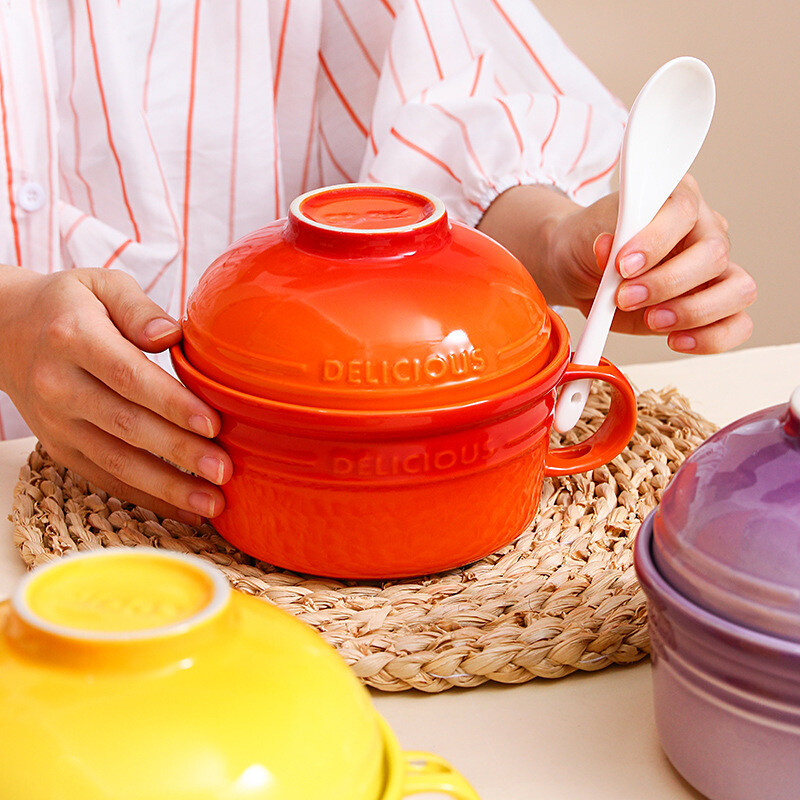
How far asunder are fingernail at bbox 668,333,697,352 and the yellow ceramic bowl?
1.51 feet

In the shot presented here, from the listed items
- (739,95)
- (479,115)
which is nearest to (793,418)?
(479,115)

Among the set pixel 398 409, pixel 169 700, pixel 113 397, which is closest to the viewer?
pixel 169 700

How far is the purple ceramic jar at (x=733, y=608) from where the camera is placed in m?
0.33

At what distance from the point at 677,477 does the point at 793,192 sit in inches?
60.6

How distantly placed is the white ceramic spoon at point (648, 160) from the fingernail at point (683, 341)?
116 millimetres

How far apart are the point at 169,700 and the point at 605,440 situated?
15.0 inches

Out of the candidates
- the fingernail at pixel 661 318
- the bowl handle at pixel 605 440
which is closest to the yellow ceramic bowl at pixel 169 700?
the bowl handle at pixel 605 440

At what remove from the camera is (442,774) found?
299 mm

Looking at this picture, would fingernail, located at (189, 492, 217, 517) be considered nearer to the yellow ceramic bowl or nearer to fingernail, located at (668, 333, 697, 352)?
the yellow ceramic bowl

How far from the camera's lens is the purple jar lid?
0.33 meters

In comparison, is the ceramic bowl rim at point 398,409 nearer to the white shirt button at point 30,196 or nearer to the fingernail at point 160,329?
the fingernail at point 160,329

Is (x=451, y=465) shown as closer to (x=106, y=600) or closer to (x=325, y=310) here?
(x=325, y=310)

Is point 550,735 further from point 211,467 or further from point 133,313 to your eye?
point 133,313

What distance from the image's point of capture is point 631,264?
0.59 meters
